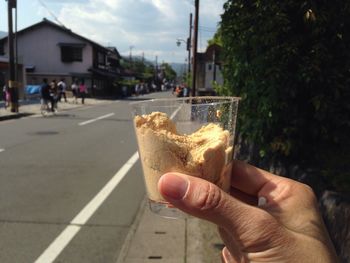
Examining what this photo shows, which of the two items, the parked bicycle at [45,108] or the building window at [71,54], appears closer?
the parked bicycle at [45,108]

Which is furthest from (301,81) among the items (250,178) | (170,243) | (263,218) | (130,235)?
(263,218)

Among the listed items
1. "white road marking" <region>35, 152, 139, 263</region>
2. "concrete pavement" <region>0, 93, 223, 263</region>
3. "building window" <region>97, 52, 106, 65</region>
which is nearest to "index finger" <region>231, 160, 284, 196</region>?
"concrete pavement" <region>0, 93, 223, 263</region>

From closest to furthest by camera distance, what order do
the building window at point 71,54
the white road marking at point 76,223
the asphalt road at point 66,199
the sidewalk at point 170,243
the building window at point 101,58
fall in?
the sidewalk at point 170,243, the white road marking at point 76,223, the asphalt road at point 66,199, the building window at point 71,54, the building window at point 101,58

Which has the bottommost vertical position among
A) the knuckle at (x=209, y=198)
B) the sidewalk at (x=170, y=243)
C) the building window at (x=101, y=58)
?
the sidewalk at (x=170, y=243)

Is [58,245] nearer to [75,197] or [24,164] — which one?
[75,197]

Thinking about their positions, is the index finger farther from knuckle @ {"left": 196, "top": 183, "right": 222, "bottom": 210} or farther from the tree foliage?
the tree foliage

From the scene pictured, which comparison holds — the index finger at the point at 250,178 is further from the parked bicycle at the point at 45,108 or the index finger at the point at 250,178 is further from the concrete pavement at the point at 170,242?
the parked bicycle at the point at 45,108

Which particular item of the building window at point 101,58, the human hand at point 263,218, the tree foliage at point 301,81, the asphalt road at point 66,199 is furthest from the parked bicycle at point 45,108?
the building window at point 101,58
